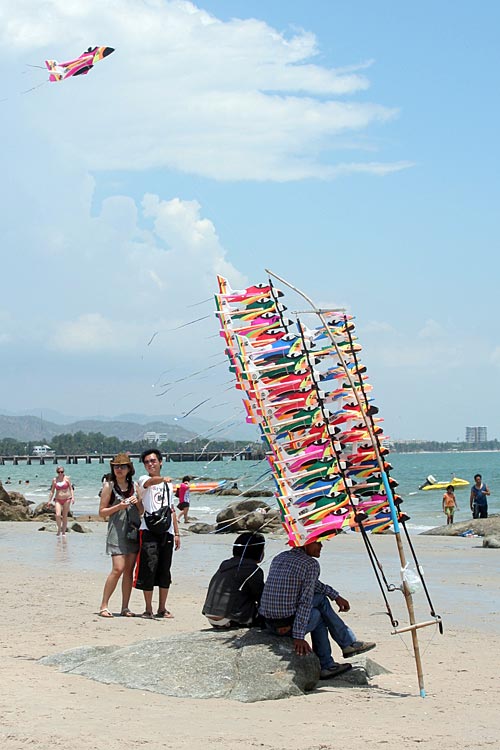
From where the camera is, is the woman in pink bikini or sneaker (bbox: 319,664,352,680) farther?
the woman in pink bikini

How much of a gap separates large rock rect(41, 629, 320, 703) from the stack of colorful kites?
2.82 feet

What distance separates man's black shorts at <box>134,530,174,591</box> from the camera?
1052 cm

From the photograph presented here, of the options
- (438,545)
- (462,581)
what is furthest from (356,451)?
(438,545)

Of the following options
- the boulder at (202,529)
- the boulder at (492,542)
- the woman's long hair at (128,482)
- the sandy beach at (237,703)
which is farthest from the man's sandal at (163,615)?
the boulder at (202,529)

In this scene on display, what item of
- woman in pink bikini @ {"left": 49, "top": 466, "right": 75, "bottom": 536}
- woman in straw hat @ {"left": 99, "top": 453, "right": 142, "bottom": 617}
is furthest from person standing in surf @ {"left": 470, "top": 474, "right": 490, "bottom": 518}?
woman in straw hat @ {"left": 99, "top": 453, "right": 142, "bottom": 617}

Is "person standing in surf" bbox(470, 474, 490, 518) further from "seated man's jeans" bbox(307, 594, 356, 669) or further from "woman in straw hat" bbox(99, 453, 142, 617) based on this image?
"seated man's jeans" bbox(307, 594, 356, 669)

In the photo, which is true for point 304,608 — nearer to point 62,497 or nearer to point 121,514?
point 121,514

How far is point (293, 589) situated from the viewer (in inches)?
305

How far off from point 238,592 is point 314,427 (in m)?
1.54

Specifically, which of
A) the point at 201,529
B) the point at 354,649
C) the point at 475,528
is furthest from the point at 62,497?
the point at 354,649

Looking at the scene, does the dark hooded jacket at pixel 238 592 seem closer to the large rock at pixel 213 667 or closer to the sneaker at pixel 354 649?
the large rock at pixel 213 667

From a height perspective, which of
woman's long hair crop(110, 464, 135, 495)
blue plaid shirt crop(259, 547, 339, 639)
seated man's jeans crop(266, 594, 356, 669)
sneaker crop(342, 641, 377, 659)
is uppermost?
woman's long hair crop(110, 464, 135, 495)

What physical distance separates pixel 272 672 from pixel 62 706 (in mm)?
1561

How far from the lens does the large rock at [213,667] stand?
736 centimetres
